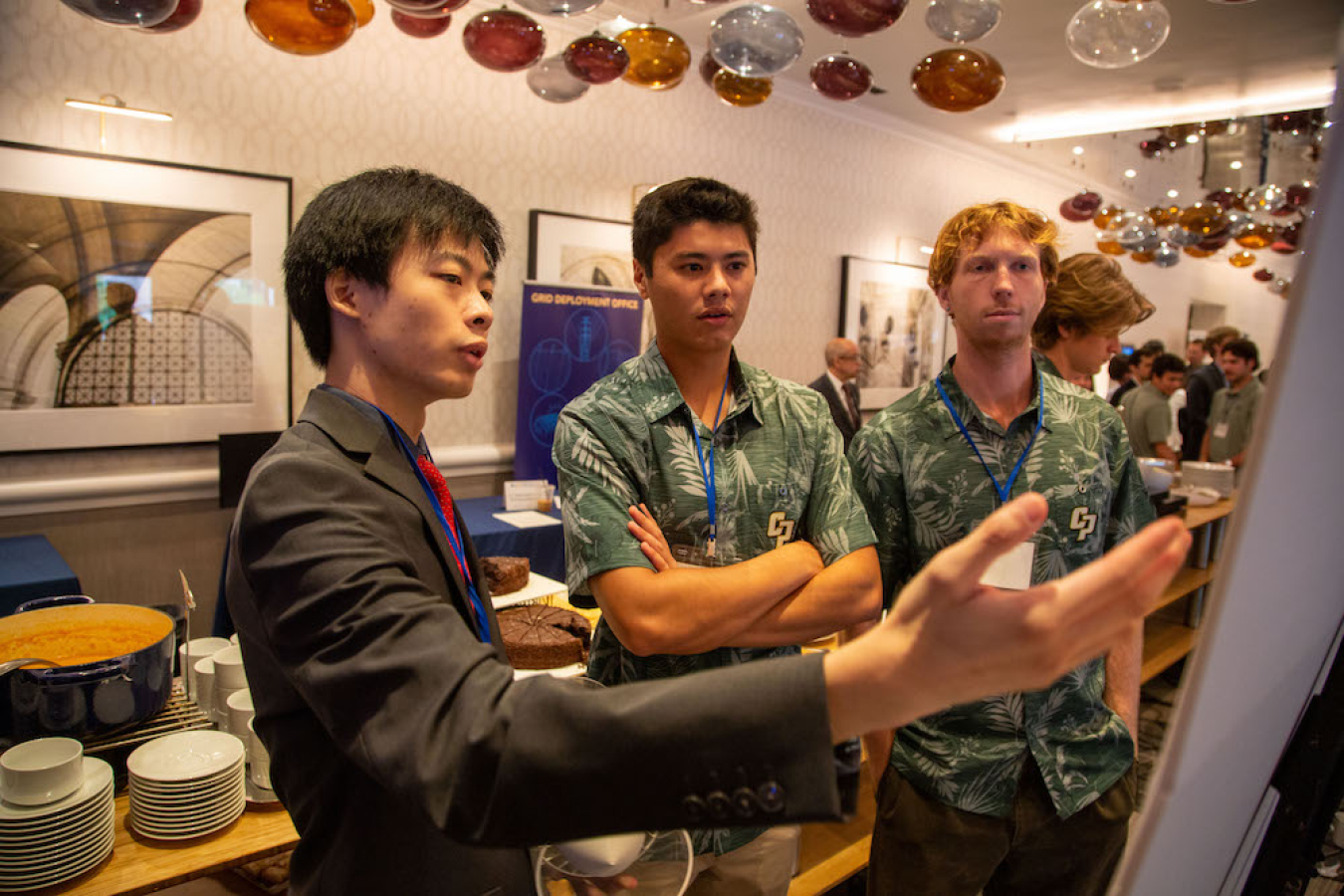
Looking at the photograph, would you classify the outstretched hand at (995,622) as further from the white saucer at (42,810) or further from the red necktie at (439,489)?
the white saucer at (42,810)

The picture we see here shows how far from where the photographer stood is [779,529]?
162 cm

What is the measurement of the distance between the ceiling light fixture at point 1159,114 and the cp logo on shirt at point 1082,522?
6943 millimetres

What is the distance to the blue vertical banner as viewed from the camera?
16.6ft

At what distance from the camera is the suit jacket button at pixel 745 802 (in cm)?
58

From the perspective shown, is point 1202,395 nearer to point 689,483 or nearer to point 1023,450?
point 1023,450

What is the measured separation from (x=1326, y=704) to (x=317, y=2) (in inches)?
107

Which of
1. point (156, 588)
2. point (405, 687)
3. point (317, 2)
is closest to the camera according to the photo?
point (405, 687)

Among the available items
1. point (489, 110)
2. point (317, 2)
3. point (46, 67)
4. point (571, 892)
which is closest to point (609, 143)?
point (489, 110)

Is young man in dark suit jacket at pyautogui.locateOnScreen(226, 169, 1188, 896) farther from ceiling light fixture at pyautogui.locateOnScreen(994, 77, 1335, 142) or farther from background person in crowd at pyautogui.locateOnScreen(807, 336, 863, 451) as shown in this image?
ceiling light fixture at pyautogui.locateOnScreen(994, 77, 1335, 142)

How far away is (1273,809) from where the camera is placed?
0.50m

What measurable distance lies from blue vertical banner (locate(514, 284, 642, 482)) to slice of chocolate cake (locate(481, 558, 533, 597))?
7.79ft

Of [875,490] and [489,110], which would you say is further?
[489,110]


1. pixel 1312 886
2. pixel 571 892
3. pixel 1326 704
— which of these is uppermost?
pixel 1326 704

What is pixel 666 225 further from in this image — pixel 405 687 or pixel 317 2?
pixel 317 2
